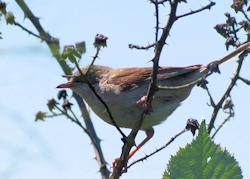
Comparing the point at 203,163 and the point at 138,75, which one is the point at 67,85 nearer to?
the point at 138,75

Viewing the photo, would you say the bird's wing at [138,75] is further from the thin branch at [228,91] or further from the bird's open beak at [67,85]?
the thin branch at [228,91]

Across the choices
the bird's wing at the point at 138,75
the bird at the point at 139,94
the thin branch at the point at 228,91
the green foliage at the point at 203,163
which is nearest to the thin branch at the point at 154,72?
the green foliage at the point at 203,163

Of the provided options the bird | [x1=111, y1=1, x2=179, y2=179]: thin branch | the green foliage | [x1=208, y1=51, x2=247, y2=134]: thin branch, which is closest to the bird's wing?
the bird

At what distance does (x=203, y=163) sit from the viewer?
206cm

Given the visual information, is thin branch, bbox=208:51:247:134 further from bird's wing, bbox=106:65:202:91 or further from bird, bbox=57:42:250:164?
bird's wing, bbox=106:65:202:91

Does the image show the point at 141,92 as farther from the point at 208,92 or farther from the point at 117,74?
the point at 208,92

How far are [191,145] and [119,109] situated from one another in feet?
15.1

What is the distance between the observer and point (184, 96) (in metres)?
6.86

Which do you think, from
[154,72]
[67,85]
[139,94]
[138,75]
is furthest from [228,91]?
[67,85]

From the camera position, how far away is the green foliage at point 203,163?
2025 millimetres

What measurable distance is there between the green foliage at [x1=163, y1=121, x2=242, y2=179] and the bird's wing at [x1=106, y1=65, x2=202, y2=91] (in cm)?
475

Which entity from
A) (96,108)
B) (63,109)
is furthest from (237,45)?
(96,108)

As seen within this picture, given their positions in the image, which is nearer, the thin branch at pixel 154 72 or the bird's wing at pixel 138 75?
the thin branch at pixel 154 72

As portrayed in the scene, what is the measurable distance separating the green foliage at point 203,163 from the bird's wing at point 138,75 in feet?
15.6
